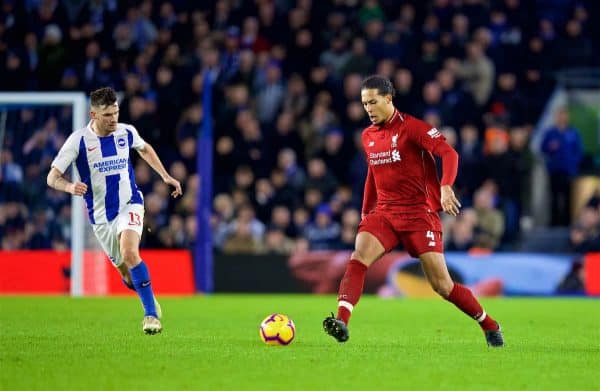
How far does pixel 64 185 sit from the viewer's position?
33.9 feet

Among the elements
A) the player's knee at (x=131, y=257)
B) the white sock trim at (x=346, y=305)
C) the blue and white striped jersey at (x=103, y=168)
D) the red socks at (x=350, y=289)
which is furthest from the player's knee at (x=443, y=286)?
the blue and white striped jersey at (x=103, y=168)

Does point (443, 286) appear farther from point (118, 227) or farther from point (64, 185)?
point (64, 185)

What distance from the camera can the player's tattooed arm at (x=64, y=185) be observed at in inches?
392

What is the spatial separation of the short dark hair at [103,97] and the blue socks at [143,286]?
4.75 ft

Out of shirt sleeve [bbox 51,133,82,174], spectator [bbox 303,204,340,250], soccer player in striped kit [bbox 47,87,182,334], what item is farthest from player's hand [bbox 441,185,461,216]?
spectator [bbox 303,204,340,250]

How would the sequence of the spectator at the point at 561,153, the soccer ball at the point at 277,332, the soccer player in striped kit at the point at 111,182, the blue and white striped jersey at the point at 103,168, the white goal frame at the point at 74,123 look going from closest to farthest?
the soccer ball at the point at 277,332 → the soccer player in striped kit at the point at 111,182 → the blue and white striped jersey at the point at 103,168 → the white goal frame at the point at 74,123 → the spectator at the point at 561,153

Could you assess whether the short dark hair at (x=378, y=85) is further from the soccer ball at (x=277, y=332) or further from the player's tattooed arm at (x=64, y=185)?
the player's tattooed arm at (x=64, y=185)

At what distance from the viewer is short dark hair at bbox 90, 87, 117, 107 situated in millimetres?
10443

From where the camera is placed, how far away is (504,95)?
21.3 m

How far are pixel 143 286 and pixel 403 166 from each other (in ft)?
8.84

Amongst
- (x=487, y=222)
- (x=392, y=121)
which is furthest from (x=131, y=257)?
(x=487, y=222)

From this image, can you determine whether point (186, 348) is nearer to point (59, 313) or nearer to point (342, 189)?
point (59, 313)

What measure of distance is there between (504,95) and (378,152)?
12.3 metres

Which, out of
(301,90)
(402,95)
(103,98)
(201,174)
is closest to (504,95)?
(402,95)
